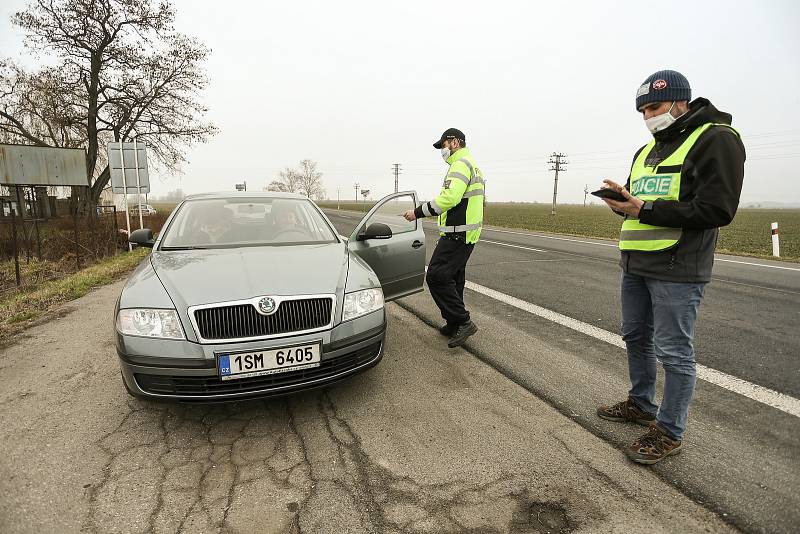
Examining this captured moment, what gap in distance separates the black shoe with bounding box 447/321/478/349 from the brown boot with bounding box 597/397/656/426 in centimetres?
145

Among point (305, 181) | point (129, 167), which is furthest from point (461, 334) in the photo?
point (305, 181)

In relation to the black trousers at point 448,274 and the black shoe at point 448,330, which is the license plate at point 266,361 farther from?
the black shoe at point 448,330

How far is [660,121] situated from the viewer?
7.40 ft

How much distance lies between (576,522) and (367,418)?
1341 mm

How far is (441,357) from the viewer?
378 centimetres

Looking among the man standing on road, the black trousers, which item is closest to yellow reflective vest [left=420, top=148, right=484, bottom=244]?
the man standing on road

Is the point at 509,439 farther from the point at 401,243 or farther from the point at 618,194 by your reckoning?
the point at 401,243

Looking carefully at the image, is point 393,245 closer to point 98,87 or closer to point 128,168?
point 128,168

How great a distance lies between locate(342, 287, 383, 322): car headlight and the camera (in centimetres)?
281

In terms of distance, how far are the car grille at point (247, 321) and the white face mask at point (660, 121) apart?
2254 mm

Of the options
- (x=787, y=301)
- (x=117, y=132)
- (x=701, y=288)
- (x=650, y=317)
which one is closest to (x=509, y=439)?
(x=650, y=317)

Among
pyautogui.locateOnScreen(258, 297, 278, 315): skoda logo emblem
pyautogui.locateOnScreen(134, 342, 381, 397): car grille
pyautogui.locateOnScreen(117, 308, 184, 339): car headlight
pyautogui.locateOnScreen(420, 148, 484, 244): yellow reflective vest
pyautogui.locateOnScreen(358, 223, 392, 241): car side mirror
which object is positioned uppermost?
pyautogui.locateOnScreen(420, 148, 484, 244): yellow reflective vest

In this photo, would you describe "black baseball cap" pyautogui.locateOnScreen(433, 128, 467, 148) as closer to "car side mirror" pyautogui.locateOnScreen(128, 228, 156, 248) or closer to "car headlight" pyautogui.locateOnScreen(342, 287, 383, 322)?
"car headlight" pyautogui.locateOnScreen(342, 287, 383, 322)

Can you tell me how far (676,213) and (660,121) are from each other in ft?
1.77
